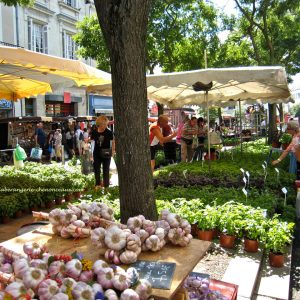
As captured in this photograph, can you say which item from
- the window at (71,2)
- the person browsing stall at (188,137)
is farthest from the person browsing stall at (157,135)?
the window at (71,2)

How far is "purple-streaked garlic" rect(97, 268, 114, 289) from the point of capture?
6.46 feet

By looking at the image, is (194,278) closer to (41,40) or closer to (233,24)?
(233,24)

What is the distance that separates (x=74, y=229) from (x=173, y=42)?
1649cm

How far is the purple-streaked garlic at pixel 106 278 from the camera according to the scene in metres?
1.97

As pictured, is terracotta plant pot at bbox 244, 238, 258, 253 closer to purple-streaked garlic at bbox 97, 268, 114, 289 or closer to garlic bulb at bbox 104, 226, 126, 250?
garlic bulb at bbox 104, 226, 126, 250

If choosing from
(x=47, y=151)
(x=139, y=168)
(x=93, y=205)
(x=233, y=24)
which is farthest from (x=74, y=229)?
(x=233, y=24)

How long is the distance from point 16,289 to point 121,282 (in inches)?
20.8

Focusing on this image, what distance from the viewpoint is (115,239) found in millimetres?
2324

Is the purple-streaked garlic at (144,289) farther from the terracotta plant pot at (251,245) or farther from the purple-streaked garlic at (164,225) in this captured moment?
the terracotta plant pot at (251,245)

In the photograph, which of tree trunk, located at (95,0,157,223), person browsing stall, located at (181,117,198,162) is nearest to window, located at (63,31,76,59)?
person browsing stall, located at (181,117,198,162)

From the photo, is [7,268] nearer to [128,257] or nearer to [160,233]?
[128,257]

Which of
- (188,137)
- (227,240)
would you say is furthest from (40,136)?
(227,240)

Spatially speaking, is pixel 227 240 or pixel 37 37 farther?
pixel 37 37

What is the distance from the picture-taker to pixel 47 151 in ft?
60.1
